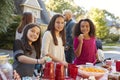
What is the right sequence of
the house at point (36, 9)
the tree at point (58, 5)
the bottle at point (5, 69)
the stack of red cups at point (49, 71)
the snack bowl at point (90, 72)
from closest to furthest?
the bottle at point (5, 69), the stack of red cups at point (49, 71), the snack bowl at point (90, 72), the house at point (36, 9), the tree at point (58, 5)

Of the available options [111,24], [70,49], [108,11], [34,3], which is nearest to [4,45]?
[34,3]

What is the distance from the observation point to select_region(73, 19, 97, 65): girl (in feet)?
9.74

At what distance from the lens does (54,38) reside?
111 inches

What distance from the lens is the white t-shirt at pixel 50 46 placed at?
108 inches

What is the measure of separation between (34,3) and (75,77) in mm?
16177

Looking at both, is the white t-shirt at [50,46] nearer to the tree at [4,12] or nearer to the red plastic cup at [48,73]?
the red plastic cup at [48,73]

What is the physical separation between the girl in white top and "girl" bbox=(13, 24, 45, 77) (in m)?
0.34

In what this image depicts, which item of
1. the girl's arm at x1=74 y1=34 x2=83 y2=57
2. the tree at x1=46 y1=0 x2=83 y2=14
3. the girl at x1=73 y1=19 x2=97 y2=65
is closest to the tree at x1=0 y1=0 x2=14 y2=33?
the girl at x1=73 y1=19 x2=97 y2=65

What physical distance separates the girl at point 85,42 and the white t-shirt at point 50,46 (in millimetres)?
195

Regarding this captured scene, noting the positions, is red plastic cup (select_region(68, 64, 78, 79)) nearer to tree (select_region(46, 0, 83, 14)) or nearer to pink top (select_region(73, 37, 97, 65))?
pink top (select_region(73, 37, 97, 65))

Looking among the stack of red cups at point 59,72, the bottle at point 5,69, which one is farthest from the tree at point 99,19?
the bottle at point 5,69

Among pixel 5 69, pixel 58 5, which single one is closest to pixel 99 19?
pixel 58 5

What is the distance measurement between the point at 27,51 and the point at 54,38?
62cm

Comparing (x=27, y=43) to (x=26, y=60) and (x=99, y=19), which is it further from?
(x=99, y=19)
